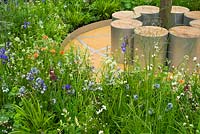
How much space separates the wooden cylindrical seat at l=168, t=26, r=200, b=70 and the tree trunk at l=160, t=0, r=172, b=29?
0.27 meters

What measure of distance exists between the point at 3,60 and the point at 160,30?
1.94 m

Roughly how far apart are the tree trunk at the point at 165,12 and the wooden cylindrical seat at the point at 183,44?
0.89ft

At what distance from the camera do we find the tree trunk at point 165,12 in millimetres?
4788

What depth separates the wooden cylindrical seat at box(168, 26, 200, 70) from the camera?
451 centimetres

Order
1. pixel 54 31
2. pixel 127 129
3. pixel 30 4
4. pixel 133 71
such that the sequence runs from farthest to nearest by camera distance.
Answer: pixel 30 4 < pixel 54 31 < pixel 133 71 < pixel 127 129

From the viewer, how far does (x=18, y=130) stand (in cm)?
272

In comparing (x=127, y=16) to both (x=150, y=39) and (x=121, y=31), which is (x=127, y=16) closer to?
(x=121, y=31)

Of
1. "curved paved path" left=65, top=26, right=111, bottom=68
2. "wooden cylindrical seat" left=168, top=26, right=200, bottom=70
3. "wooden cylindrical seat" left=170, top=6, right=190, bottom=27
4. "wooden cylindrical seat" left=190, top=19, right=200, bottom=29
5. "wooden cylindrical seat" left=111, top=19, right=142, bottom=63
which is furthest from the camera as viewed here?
"wooden cylindrical seat" left=170, top=6, right=190, bottom=27

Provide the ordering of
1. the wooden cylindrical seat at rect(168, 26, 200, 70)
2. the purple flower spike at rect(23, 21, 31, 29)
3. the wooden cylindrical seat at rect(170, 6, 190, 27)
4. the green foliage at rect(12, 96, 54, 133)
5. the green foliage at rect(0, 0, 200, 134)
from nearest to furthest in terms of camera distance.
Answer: the green foliage at rect(0, 0, 200, 134) → the green foliage at rect(12, 96, 54, 133) → the purple flower spike at rect(23, 21, 31, 29) → the wooden cylindrical seat at rect(168, 26, 200, 70) → the wooden cylindrical seat at rect(170, 6, 190, 27)

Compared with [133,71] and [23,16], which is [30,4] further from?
[133,71]

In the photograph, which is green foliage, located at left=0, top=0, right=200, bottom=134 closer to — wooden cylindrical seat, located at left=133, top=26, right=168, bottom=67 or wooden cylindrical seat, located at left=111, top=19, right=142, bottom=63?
wooden cylindrical seat, located at left=133, top=26, right=168, bottom=67

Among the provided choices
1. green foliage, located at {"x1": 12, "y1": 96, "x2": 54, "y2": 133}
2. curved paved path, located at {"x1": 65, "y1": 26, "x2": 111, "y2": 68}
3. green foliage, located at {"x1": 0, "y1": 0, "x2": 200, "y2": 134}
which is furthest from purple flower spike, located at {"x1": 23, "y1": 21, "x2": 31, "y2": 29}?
green foliage, located at {"x1": 12, "y1": 96, "x2": 54, "y2": 133}

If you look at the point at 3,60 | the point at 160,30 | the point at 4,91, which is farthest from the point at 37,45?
the point at 160,30

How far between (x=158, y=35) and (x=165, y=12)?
1.73 feet
